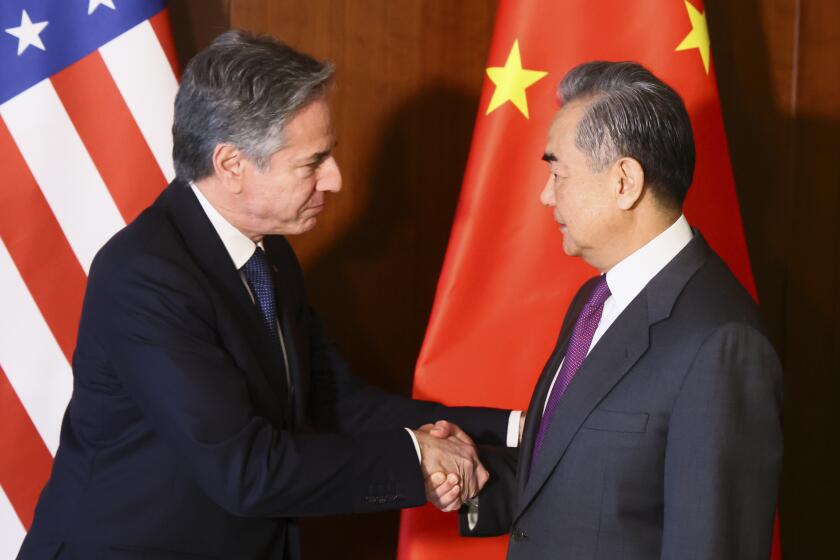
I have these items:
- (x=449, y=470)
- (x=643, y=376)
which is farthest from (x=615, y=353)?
(x=449, y=470)

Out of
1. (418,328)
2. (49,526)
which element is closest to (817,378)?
(418,328)

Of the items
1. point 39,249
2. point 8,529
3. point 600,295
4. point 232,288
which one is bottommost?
point 8,529

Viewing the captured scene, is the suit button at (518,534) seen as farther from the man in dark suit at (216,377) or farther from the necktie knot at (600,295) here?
the necktie knot at (600,295)

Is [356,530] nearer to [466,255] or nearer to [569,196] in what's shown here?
[466,255]

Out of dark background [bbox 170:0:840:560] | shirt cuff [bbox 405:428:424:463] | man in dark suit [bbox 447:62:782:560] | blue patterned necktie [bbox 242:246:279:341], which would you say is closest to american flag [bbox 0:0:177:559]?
dark background [bbox 170:0:840:560]

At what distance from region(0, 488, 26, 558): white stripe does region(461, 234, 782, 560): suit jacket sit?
121cm

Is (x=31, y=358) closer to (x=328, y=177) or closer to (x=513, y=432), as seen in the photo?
(x=328, y=177)

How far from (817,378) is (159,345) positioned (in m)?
2.06

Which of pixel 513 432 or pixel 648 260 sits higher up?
pixel 648 260

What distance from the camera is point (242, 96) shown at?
68.8 inches

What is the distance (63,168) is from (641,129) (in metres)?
1.36

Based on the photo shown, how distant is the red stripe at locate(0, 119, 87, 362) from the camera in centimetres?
224

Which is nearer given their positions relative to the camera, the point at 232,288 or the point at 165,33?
the point at 232,288

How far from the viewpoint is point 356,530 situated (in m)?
2.80
